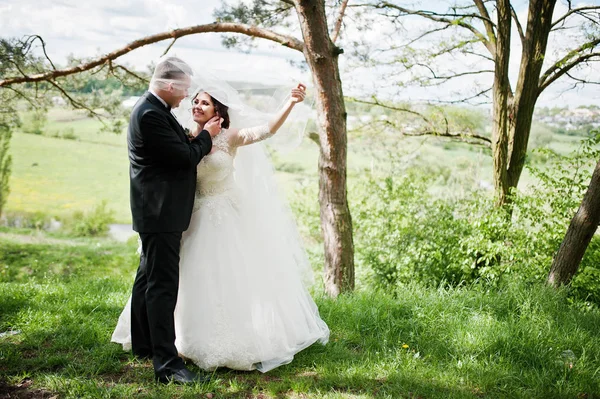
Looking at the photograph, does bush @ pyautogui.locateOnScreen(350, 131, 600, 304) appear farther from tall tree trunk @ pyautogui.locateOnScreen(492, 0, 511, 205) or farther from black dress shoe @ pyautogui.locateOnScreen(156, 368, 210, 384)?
black dress shoe @ pyautogui.locateOnScreen(156, 368, 210, 384)

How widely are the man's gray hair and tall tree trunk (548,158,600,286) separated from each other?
13.1 ft

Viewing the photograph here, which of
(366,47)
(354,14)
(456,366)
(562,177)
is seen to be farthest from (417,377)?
(366,47)

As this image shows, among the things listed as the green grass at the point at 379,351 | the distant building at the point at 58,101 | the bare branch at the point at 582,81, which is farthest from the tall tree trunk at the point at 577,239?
the distant building at the point at 58,101

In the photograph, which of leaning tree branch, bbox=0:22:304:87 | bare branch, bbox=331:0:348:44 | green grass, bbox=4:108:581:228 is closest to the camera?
leaning tree branch, bbox=0:22:304:87

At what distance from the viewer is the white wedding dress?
130 inches

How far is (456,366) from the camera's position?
3238 millimetres

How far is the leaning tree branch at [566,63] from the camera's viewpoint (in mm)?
6823

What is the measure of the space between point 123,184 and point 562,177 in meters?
30.1

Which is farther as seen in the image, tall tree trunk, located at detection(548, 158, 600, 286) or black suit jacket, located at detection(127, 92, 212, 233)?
tall tree trunk, located at detection(548, 158, 600, 286)

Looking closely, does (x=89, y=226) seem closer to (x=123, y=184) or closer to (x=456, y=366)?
(x=123, y=184)

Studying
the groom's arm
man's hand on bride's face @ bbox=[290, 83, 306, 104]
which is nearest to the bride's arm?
man's hand on bride's face @ bbox=[290, 83, 306, 104]

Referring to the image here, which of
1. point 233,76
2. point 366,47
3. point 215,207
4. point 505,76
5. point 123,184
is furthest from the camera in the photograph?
point 123,184

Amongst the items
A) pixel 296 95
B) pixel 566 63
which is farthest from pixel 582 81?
pixel 296 95

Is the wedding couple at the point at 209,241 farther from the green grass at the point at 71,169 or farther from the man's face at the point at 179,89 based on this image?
the green grass at the point at 71,169
